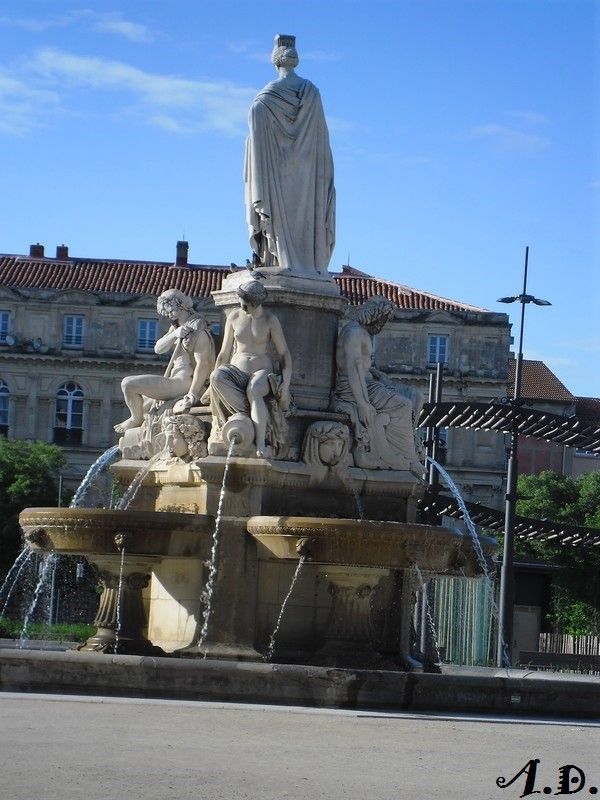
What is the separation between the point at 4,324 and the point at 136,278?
630cm

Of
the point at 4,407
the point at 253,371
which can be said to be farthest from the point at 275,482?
the point at 4,407

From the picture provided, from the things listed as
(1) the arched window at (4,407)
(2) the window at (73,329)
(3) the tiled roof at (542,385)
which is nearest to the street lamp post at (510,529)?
(2) the window at (73,329)

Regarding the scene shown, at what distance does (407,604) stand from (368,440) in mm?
1796

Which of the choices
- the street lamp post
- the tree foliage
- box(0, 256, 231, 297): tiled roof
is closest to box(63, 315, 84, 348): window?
box(0, 256, 231, 297): tiled roof

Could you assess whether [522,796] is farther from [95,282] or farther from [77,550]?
[95,282]

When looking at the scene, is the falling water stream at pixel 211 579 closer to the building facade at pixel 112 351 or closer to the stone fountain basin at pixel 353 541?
the stone fountain basin at pixel 353 541

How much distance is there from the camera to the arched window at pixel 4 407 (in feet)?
290

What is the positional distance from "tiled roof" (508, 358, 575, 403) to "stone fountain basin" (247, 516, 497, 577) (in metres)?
81.7

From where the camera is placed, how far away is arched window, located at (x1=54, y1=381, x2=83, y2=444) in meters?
88.5

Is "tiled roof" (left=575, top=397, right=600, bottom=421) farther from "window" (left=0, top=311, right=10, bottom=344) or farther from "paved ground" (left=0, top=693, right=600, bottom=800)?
"paved ground" (left=0, top=693, right=600, bottom=800)

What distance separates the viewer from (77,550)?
1953 centimetres

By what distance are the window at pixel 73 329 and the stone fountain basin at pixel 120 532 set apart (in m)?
68.6

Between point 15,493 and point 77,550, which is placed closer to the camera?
point 77,550

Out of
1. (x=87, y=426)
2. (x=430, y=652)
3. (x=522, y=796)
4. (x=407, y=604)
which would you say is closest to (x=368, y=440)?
(x=407, y=604)
